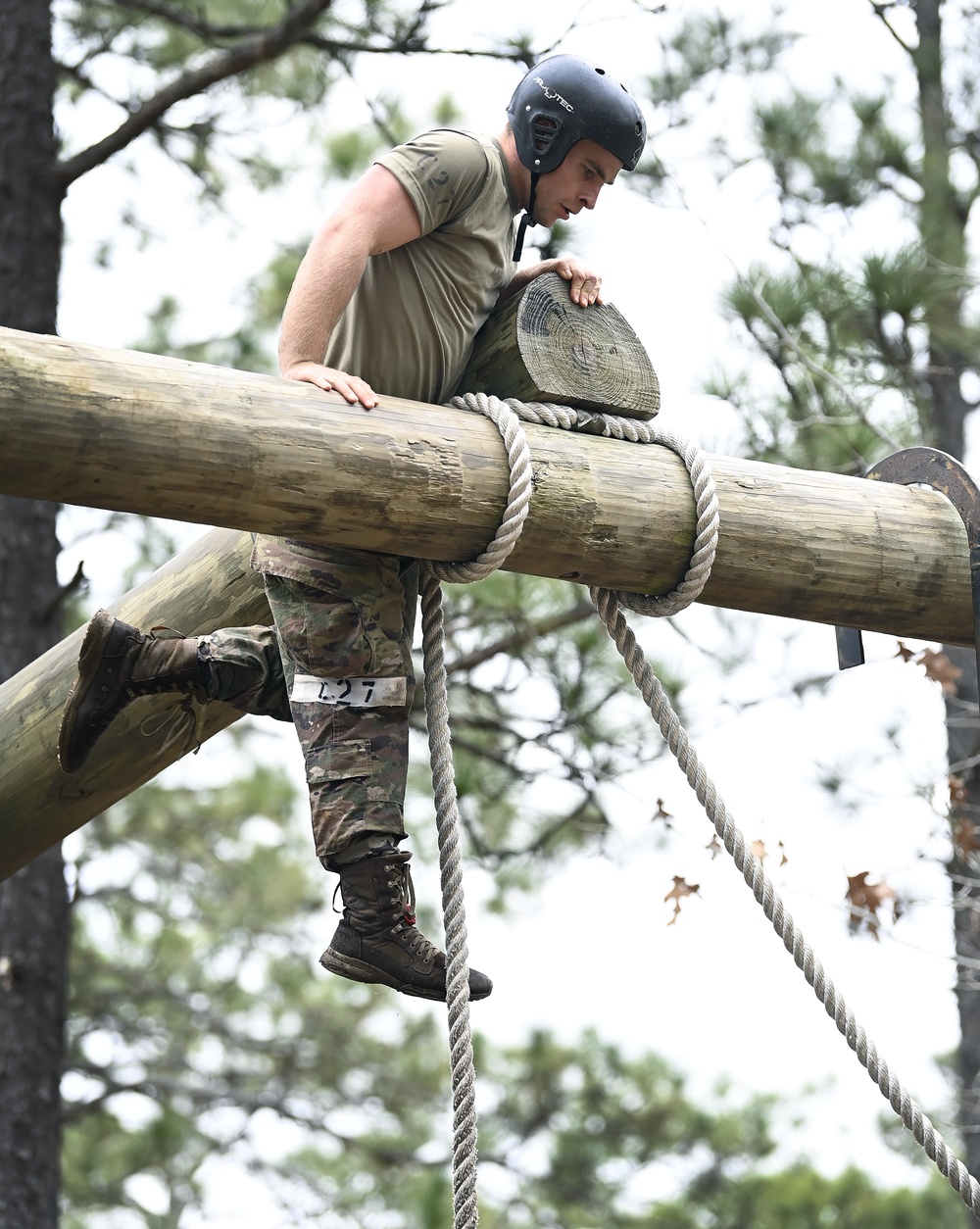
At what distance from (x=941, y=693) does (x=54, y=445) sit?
4.53 meters

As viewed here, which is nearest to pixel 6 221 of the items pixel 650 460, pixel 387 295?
pixel 387 295

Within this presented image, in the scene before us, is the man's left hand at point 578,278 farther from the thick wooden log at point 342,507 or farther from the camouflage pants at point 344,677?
the camouflage pants at point 344,677

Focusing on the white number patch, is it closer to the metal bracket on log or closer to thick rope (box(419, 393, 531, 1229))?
thick rope (box(419, 393, 531, 1229))

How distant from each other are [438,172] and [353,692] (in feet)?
2.65

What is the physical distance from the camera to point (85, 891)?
8000 mm

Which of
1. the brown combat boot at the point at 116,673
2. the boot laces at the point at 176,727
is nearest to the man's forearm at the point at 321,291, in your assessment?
the brown combat boot at the point at 116,673

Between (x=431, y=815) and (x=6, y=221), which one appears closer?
(x=6, y=221)

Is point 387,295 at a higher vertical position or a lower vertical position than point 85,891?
lower

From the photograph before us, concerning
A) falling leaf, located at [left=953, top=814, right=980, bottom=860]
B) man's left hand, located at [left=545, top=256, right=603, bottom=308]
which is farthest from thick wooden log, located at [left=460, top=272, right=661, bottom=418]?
falling leaf, located at [left=953, top=814, right=980, bottom=860]

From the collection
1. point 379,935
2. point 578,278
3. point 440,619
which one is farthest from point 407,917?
point 578,278

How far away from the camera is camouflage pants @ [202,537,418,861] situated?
7.75ft

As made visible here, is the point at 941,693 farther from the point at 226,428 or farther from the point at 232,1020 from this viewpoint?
the point at 232,1020

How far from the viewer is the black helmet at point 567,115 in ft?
8.10

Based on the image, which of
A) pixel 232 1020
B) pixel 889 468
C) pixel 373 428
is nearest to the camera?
pixel 373 428
